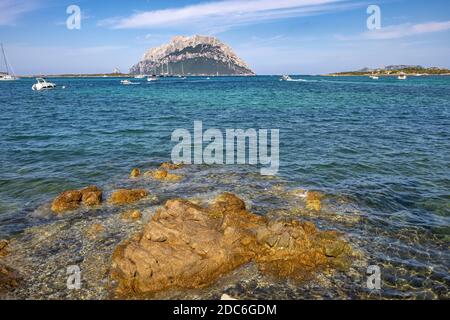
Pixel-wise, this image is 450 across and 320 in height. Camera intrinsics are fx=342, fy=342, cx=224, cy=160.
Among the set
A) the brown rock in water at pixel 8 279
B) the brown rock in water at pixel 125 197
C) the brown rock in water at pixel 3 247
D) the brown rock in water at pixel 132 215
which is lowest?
the brown rock in water at pixel 8 279

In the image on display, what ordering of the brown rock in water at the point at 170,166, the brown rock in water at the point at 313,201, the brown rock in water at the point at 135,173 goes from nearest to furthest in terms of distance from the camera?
the brown rock in water at the point at 313,201, the brown rock in water at the point at 135,173, the brown rock in water at the point at 170,166

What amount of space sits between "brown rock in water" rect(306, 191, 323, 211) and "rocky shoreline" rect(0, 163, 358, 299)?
3064 millimetres

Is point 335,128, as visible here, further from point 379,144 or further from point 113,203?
point 113,203

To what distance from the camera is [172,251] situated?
13.9 m

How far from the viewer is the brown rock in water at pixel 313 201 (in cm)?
2011

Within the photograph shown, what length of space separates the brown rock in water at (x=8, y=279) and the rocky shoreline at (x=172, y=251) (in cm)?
3

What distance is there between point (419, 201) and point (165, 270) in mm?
16498

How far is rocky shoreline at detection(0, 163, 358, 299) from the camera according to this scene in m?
13.2

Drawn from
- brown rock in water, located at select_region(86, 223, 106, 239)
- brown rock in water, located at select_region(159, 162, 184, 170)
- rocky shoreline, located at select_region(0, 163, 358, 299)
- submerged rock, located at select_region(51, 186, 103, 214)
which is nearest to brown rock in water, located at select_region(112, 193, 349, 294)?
rocky shoreline, located at select_region(0, 163, 358, 299)

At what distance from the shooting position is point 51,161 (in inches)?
1184

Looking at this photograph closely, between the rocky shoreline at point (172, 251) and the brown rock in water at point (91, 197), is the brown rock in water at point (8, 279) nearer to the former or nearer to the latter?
the rocky shoreline at point (172, 251)

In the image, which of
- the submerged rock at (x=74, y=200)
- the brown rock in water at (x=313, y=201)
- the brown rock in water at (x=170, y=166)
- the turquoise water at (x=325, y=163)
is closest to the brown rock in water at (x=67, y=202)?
the submerged rock at (x=74, y=200)

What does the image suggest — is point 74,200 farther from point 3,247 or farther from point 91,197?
point 3,247

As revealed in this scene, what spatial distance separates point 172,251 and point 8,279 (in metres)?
6.45
